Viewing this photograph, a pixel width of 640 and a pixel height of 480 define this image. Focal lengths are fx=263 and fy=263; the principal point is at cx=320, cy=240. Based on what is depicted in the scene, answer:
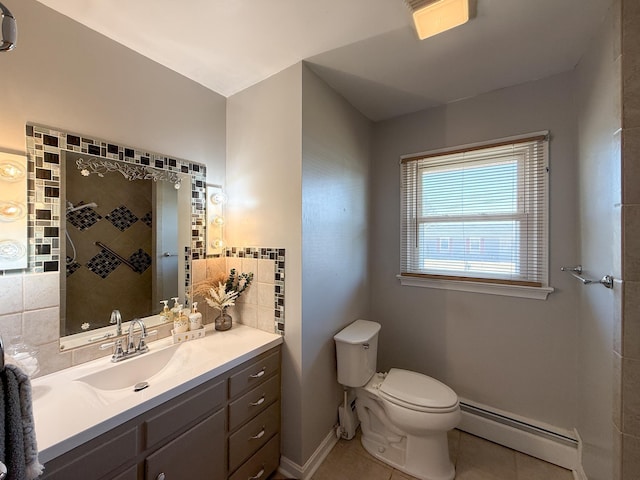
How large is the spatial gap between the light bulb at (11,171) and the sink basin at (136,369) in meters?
0.88

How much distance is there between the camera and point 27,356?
1.00m

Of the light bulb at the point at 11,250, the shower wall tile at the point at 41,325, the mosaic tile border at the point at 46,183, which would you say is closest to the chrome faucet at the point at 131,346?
the shower wall tile at the point at 41,325

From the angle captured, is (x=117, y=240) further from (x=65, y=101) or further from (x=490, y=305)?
A: (x=490, y=305)

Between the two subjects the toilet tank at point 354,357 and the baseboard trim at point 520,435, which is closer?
the baseboard trim at point 520,435

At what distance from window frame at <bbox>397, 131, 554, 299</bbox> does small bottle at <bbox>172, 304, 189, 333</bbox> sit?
1610 millimetres

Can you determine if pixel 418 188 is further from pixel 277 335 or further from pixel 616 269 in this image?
pixel 277 335

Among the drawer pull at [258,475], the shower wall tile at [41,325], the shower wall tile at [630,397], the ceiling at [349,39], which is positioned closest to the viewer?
the shower wall tile at [630,397]

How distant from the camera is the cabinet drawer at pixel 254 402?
51.2 inches

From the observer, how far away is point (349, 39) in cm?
138

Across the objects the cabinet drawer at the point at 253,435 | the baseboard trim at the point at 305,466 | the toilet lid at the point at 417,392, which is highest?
the toilet lid at the point at 417,392

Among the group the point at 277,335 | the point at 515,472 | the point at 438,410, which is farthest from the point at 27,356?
the point at 515,472

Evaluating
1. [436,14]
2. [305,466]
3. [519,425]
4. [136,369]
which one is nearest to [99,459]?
[136,369]

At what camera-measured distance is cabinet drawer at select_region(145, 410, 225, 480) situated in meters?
1.01

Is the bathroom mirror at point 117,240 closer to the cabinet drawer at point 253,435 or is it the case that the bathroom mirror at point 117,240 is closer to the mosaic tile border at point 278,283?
the mosaic tile border at point 278,283
